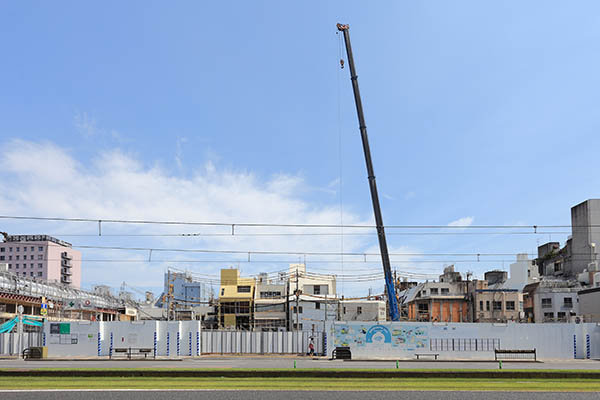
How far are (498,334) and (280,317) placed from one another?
4823cm

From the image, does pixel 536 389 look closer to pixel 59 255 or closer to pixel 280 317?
pixel 280 317

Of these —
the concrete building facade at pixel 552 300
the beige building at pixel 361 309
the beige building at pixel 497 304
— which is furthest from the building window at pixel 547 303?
the beige building at pixel 361 309

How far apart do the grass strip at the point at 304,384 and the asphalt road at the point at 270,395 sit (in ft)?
4.65

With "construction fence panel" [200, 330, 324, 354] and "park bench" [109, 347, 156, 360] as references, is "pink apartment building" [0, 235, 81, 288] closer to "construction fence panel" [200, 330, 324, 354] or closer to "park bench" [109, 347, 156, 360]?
"construction fence panel" [200, 330, 324, 354]

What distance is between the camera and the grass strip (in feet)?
76.4

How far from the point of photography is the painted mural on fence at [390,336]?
49312mm

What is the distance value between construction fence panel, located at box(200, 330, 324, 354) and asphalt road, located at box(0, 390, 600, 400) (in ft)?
107

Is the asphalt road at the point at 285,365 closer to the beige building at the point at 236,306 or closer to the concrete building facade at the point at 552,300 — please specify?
the beige building at the point at 236,306

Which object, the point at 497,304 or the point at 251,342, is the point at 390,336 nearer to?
the point at 251,342

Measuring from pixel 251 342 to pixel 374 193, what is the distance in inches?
722

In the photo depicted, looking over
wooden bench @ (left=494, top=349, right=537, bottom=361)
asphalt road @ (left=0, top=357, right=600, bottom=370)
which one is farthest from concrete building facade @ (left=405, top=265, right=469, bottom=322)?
asphalt road @ (left=0, top=357, right=600, bottom=370)

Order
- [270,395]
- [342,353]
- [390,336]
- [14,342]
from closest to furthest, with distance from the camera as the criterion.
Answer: [270,395] < [342,353] < [390,336] < [14,342]

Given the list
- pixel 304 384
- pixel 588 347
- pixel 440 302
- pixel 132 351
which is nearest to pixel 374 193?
pixel 588 347

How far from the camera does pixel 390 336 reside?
4941 cm
